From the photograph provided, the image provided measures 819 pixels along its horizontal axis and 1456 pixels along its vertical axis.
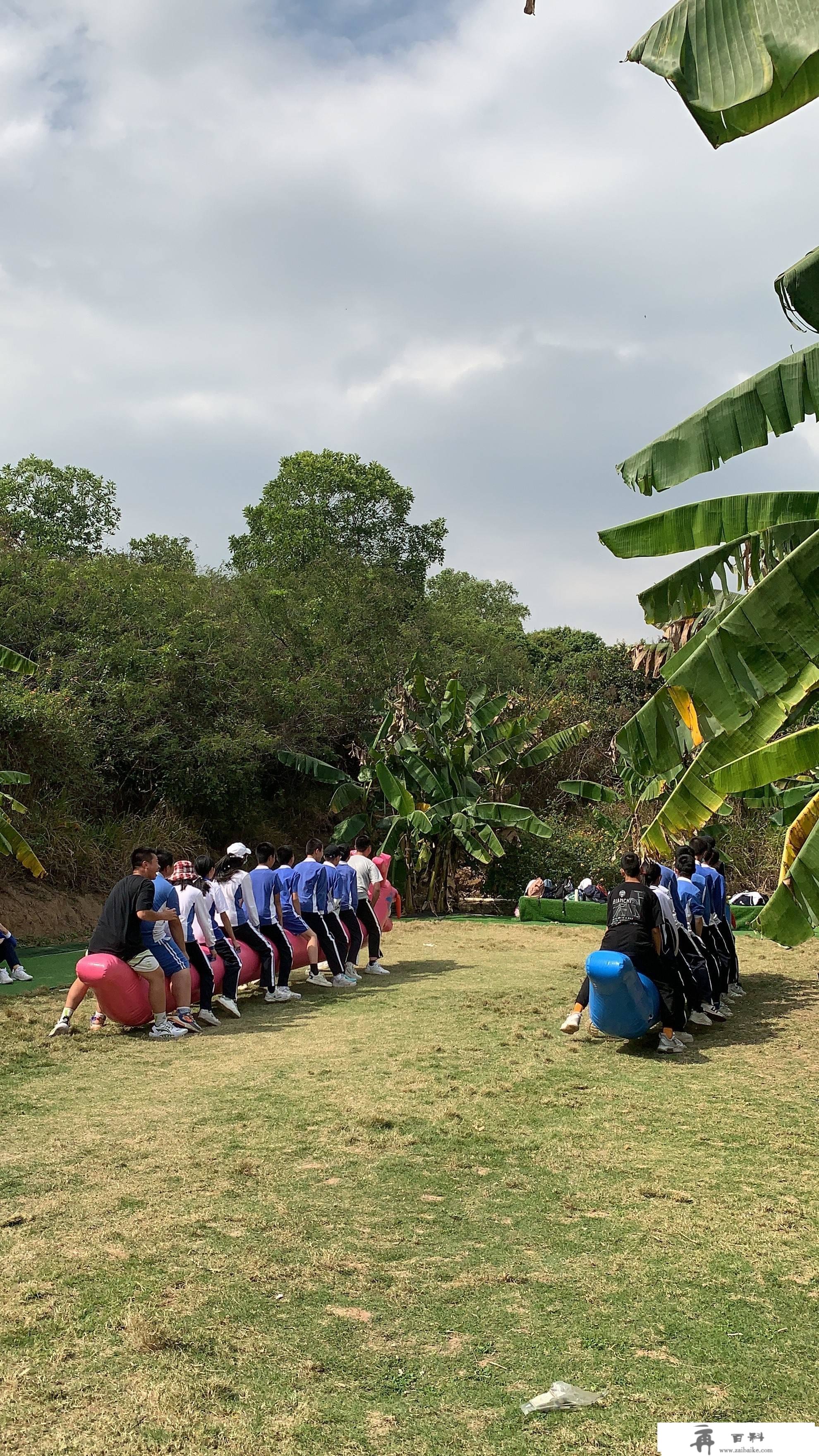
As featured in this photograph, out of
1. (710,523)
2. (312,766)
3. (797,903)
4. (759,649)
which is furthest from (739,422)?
(312,766)

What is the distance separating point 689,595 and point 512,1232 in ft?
15.7

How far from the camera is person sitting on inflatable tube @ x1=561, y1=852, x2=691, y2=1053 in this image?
8492 mm

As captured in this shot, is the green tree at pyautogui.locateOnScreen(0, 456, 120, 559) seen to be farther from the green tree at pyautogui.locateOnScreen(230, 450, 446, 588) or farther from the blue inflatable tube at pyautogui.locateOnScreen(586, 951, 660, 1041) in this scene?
the blue inflatable tube at pyautogui.locateOnScreen(586, 951, 660, 1041)

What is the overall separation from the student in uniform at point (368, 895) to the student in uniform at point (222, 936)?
2419mm

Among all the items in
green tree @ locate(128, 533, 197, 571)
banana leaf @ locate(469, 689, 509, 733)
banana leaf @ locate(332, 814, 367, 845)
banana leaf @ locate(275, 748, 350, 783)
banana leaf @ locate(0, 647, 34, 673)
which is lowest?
banana leaf @ locate(332, 814, 367, 845)

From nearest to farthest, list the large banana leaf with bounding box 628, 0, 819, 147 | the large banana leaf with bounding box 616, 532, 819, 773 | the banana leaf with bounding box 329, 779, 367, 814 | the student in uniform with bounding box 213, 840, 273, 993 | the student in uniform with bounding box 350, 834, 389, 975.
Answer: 1. the large banana leaf with bounding box 628, 0, 819, 147
2. the large banana leaf with bounding box 616, 532, 819, 773
3. the student in uniform with bounding box 213, 840, 273, 993
4. the student in uniform with bounding box 350, 834, 389, 975
5. the banana leaf with bounding box 329, 779, 367, 814

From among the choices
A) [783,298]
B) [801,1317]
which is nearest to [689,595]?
[783,298]

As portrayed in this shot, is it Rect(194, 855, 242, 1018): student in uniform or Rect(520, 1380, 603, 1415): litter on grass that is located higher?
Rect(194, 855, 242, 1018): student in uniform

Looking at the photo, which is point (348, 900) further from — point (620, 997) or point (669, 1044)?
point (669, 1044)

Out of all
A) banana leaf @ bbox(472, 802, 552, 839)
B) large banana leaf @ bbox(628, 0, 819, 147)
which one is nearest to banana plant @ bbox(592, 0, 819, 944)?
large banana leaf @ bbox(628, 0, 819, 147)

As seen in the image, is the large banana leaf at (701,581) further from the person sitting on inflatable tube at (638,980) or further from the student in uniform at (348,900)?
the student in uniform at (348,900)

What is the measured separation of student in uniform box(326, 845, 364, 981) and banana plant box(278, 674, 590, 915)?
7.00 meters

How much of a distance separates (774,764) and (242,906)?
→ 20.4 feet

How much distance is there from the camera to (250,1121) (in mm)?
6457
